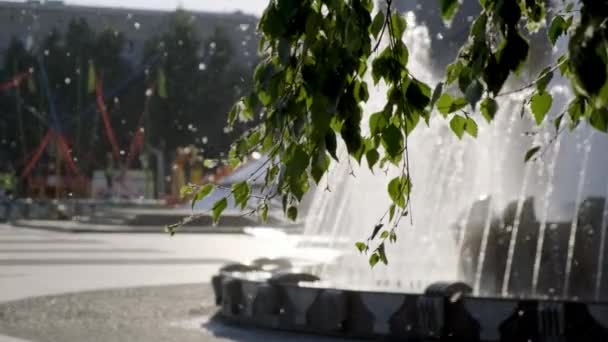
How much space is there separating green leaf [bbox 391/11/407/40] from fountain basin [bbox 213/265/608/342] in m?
6.02

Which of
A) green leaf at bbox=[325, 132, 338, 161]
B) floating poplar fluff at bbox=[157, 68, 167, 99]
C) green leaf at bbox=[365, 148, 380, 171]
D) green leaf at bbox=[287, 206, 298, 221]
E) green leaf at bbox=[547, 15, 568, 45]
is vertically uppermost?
floating poplar fluff at bbox=[157, 68, 167, 99]

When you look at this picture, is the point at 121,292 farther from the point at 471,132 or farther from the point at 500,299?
the point at 471,132

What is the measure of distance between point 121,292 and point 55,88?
56904 millimetres

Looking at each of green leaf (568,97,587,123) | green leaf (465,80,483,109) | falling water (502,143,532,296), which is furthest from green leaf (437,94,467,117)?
falling water (502,143,532,296)

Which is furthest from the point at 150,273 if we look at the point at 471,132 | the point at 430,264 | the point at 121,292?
the point at 471,132

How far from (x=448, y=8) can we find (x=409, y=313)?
6.96 meters

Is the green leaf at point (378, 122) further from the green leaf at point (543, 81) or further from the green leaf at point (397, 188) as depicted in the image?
the green leaf at point (543, 81)

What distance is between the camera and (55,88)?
232 ft

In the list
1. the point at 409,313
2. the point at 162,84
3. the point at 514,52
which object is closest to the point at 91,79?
the point at 162,84

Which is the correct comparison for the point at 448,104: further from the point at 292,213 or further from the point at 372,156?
the point at 292,213

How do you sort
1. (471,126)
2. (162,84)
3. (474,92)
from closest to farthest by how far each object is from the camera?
(474,92) < (471,126) < (162,84)

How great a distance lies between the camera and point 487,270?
12906 millimetres

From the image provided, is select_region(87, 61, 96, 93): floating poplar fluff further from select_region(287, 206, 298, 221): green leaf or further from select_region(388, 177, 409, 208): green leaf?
select_region(388, 177, 409, 208): green leaf

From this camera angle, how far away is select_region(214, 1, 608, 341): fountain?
32.5ft
